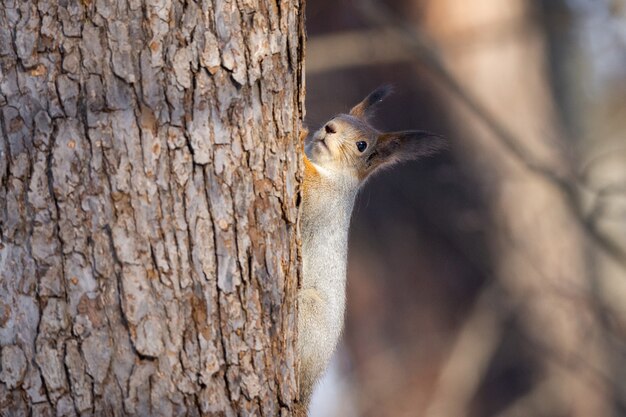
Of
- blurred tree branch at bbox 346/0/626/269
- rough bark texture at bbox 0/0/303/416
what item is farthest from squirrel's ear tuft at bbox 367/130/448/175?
blurred tree branch at bbox 346/0/626/269

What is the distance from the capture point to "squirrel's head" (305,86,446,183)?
9.70 feet

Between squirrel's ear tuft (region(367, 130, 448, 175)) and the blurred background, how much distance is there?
236cm

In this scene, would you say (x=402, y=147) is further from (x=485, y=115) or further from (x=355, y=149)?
(x=485, y=115)

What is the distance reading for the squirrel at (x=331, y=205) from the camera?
2527 millimetres

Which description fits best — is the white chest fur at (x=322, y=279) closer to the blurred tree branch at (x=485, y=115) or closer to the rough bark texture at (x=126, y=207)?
the rough bark texture at (x=126, y=207)

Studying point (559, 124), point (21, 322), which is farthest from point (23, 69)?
point (559, 124)

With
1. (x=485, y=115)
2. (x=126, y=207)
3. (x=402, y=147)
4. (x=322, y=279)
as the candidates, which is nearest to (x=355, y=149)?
(x=402, y=147)

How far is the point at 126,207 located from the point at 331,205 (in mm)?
1172

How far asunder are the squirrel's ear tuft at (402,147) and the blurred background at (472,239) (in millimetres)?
2360

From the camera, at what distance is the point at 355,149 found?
119 inches

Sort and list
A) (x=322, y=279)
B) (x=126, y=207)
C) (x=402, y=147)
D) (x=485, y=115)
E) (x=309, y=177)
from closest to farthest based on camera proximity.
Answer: (x=126, y=207), (x=322, y=279), (x=309, y=177), (x=402, y=147), (x=485, y=115)

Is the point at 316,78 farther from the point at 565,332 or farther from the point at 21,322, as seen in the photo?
the point at 21,322

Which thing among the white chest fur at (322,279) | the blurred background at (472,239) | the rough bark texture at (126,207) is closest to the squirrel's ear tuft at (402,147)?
the white chest fur at (322,279)

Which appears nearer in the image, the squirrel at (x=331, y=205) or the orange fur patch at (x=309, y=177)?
the squirrel at (x=331, y=205)
